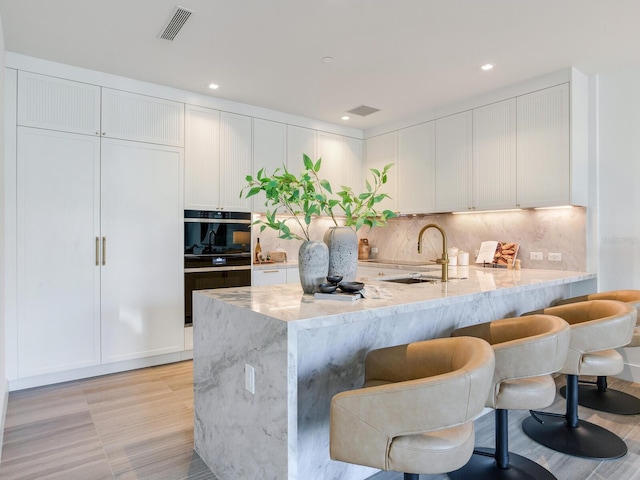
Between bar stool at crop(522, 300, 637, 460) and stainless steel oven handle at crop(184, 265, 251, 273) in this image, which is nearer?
bar stool at crop(522, 300, 637, 460)

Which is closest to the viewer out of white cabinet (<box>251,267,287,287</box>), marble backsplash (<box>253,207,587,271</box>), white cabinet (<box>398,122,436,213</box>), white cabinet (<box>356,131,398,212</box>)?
marble backsplash (<box>253,207,587,271</box>)

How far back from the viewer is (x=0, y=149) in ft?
8.96

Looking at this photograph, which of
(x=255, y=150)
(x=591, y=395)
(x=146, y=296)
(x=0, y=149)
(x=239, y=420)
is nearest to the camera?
(x=239, y=420)

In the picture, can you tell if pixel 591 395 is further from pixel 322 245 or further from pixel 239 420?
pixel 239 420

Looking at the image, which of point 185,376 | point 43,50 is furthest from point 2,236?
point 185,376

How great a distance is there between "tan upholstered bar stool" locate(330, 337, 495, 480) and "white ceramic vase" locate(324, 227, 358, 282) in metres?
0.94

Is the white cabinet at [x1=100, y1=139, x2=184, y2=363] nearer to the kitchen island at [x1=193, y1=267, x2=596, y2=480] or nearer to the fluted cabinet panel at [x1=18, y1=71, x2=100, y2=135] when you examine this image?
the fluted cabinet panel at [x1=18, y1=71, x2=100, y2=135]

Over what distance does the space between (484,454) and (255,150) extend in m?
3.64

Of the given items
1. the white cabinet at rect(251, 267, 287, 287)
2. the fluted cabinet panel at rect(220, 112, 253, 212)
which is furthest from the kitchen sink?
the fluted cabinet panel at rect(220, 112, 253, 212)

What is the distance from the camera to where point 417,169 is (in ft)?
16.0

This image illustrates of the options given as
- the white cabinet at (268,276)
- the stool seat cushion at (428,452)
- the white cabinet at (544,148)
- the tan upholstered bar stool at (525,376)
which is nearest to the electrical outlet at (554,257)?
the white cabinet at (544,148)

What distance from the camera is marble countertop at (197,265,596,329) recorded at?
1.60m

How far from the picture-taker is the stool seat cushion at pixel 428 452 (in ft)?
4.16

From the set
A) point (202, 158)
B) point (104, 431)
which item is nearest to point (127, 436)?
point (104, 431)
